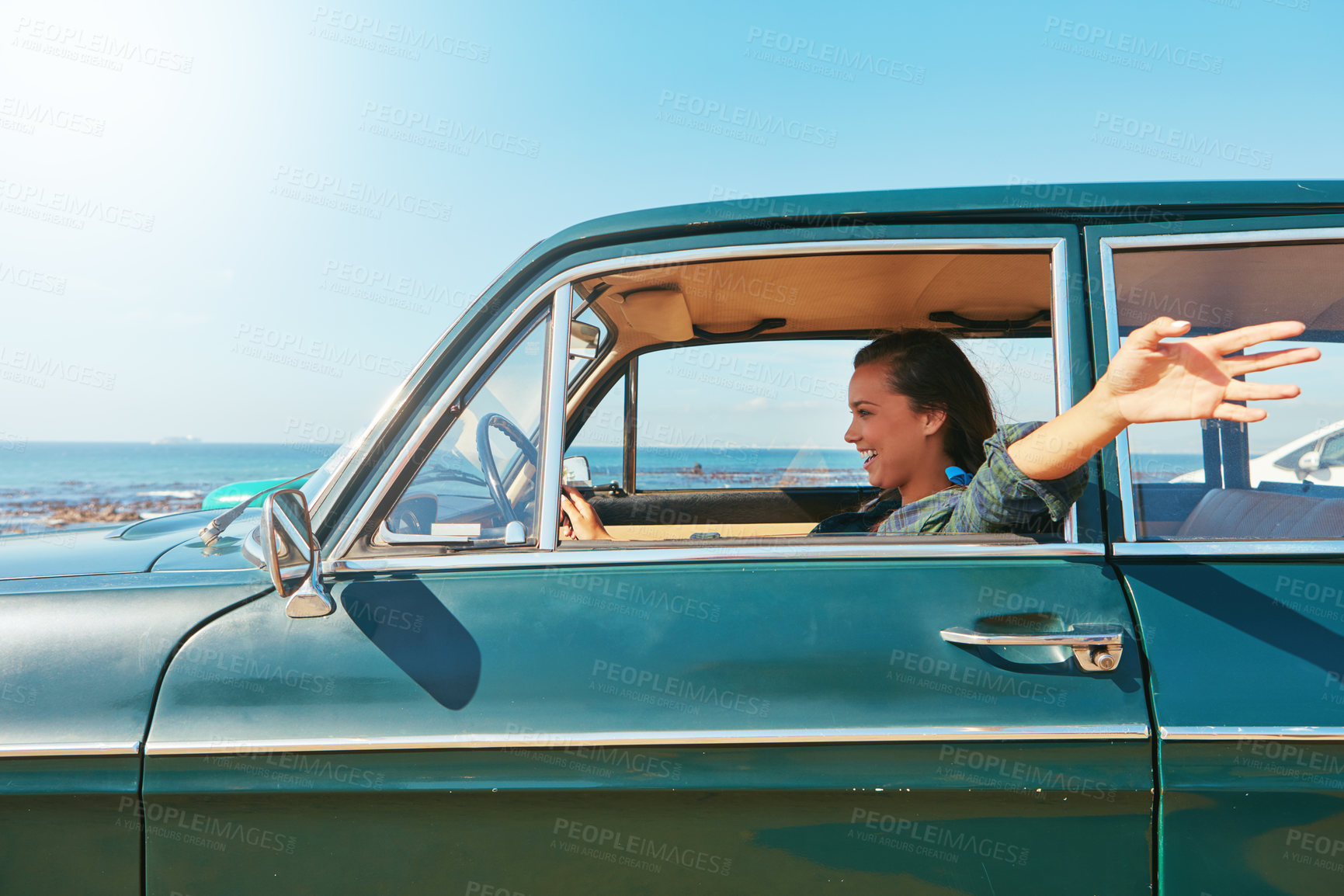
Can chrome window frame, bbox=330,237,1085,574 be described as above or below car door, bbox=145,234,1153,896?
above

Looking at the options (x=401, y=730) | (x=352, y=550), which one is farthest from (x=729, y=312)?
(x=401, y=730)

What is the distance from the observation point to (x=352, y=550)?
4.96 ft

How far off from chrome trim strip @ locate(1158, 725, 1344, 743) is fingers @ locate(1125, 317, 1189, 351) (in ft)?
1.97

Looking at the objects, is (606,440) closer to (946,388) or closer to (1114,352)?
(946,388)

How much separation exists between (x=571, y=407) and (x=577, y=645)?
5.22 ft

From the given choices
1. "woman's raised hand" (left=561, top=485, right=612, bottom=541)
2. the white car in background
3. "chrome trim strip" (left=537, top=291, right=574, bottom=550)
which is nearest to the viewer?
"chrome trim strip" (left=537, top=291, right=574, bottom=550)

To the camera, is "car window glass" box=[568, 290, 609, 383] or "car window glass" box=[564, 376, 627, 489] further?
"car window glass" box=[564, 376, 627, 489]

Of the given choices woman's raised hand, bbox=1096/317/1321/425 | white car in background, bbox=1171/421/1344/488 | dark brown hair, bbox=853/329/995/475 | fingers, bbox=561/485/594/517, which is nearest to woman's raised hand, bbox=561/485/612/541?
fingers, bbox=561/485/594/517

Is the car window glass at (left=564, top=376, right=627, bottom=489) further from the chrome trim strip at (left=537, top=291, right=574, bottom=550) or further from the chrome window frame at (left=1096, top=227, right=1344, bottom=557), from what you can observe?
the chrome window frame at (left=1096, top=227, right=1344, bottom=557)

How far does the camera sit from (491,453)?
1.78 metres

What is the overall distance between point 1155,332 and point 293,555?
143 centimetres

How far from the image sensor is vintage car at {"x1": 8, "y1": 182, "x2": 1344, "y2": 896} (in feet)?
4.04

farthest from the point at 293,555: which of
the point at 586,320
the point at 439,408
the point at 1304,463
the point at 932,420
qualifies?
the point at 1304,463

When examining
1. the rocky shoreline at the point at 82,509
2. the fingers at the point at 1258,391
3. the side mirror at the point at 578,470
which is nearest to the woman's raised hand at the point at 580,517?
the side mirror at the point at 578,470
